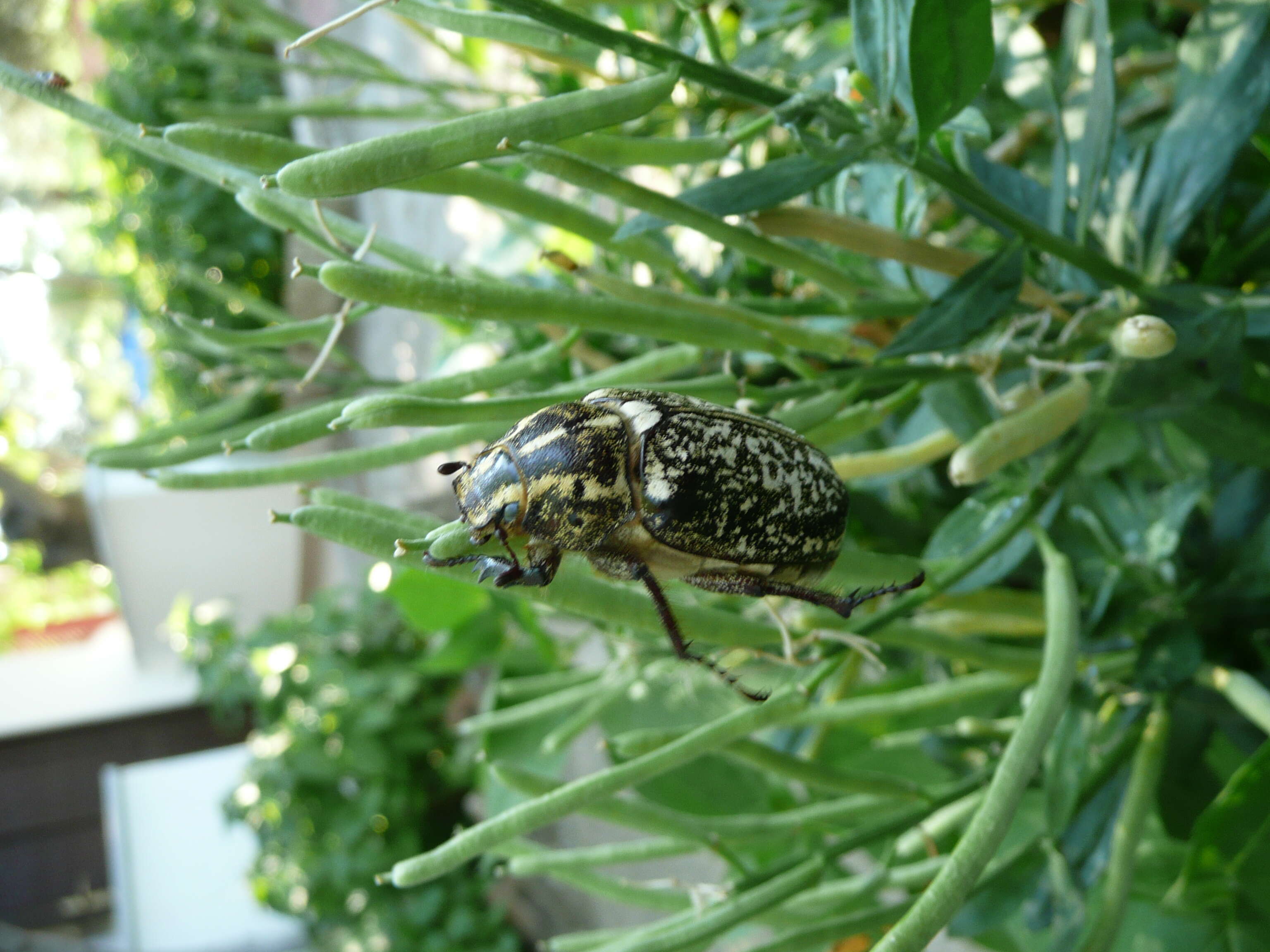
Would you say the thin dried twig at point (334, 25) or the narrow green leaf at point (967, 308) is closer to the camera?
the thin dried twig at point (334, 25)

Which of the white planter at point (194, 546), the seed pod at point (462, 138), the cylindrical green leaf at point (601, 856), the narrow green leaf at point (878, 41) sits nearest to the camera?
the seed pod at point (462, 138)

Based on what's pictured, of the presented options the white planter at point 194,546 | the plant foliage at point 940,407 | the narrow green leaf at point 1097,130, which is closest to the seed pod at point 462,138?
the plant foliage at point 940,407

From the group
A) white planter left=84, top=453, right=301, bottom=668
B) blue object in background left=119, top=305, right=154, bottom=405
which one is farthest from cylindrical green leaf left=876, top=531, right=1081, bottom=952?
blue object in background left=119, top=305, right=154, bottom=405

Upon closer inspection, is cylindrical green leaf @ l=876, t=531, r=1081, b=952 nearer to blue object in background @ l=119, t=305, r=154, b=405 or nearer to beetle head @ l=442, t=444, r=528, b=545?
beetle head @ l=442, t=444, r=528, b=545

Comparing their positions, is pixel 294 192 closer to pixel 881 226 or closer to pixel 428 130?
pixel 428 130

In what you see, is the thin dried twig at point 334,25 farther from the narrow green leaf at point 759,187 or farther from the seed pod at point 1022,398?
the seed pod at point 1022,398

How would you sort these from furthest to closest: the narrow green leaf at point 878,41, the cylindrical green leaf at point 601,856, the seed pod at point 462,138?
the cylindrical green leaf at point 601,856 < the narrow green leaf at point 878,41 < the seed pod at point 462,138
